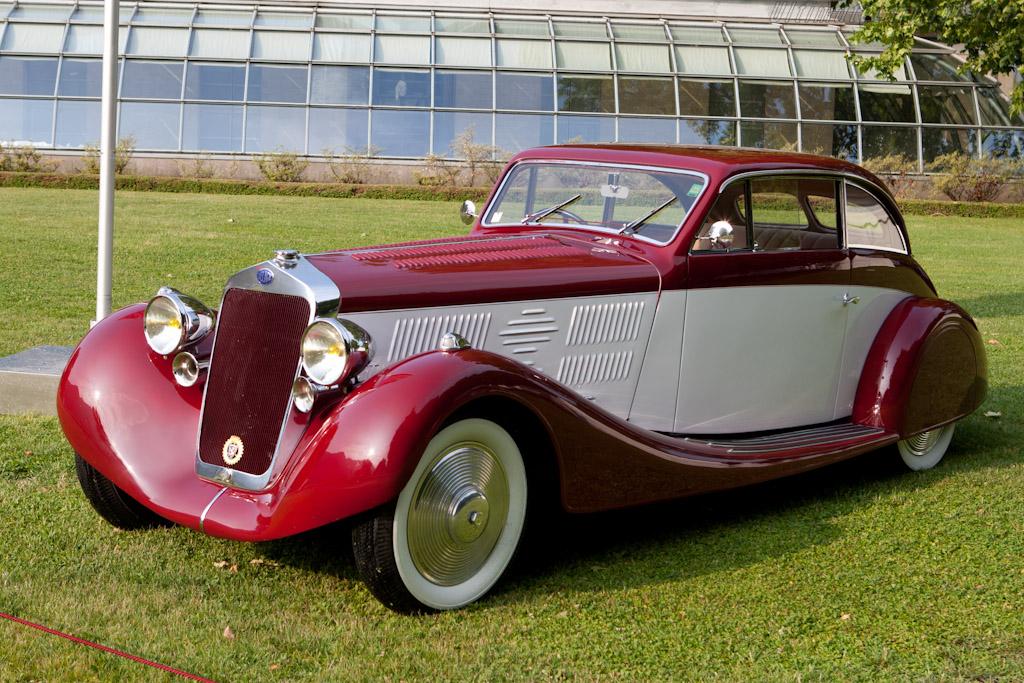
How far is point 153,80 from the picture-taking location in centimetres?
2495

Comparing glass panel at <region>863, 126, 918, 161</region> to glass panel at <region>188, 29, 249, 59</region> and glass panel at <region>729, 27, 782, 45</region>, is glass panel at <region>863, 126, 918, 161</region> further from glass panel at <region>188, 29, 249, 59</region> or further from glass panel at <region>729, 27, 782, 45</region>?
glass panel at <region>188, 29, 249, 59</region>

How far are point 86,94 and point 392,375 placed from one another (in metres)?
24.2

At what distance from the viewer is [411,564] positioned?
3.61 meters

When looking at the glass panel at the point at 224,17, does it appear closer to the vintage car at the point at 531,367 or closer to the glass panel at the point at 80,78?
the glass panel at the point at 80,78

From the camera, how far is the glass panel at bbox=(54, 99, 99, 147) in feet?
80.8

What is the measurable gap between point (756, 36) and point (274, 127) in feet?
43.5

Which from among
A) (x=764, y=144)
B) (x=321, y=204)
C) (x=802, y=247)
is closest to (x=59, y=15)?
(x=321, y=204)

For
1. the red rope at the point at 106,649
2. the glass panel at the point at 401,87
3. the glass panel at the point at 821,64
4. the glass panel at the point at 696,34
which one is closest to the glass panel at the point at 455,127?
the glass panel at the point at 401,87

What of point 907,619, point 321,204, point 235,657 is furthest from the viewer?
point 321,204

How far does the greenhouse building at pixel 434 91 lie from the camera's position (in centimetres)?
2483

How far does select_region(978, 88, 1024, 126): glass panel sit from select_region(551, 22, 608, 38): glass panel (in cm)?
999

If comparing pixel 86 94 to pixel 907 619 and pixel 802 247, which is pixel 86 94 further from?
pixel 907 619

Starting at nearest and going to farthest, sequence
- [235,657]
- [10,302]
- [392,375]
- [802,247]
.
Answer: [235,657], [392,375], [802,247], [10,302]

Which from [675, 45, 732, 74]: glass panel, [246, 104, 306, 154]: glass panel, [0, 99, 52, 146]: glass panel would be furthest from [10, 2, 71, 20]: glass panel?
[675, 45, 732, 74]: glass panel
